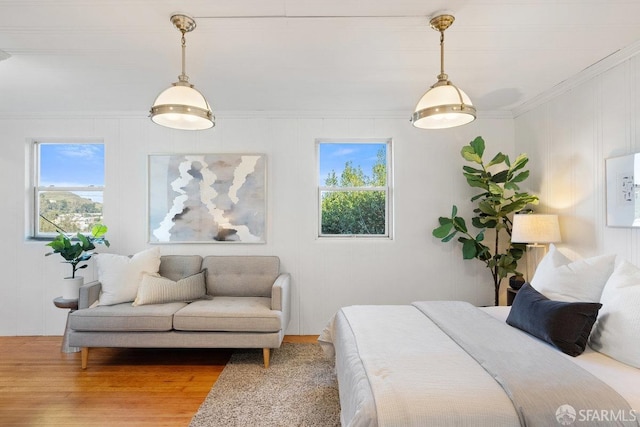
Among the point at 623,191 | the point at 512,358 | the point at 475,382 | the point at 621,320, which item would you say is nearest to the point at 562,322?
the point at 621,320

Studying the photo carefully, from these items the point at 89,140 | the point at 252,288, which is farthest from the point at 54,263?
the point at 252,288

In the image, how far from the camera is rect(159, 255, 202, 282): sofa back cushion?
3639 mm

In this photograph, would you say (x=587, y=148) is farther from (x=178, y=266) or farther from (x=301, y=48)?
(x=178, y=266)

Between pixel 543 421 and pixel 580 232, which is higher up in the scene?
pixel 580 232

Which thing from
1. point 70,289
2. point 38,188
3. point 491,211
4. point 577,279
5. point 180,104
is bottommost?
point 70,289

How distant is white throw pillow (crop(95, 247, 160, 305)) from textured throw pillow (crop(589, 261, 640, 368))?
11.5ft

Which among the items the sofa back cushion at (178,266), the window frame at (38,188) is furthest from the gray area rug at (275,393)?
the window frame at (38,188)

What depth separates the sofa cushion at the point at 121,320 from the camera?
2.93 meters

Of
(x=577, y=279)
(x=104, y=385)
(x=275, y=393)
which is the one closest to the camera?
(x=577, y=279)

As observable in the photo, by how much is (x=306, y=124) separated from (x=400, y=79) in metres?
1.26

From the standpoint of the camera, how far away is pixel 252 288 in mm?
3621

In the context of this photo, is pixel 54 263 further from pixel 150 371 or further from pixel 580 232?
pixel 580 232

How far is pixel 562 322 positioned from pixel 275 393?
1.93m

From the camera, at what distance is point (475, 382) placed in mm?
1442
